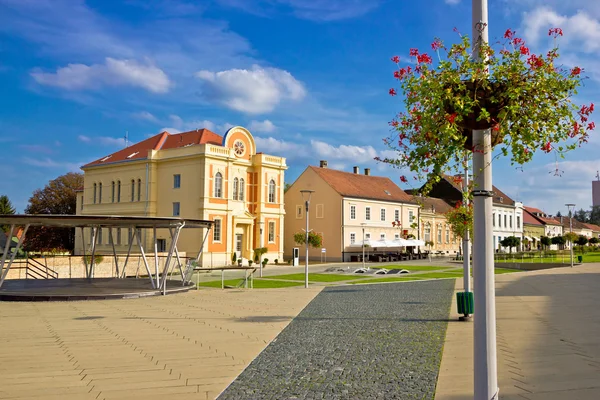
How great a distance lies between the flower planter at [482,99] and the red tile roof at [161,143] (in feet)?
141

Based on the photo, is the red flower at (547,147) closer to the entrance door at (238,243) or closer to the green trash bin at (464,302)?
the green trash bin at (464,302)

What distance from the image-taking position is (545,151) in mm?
4730

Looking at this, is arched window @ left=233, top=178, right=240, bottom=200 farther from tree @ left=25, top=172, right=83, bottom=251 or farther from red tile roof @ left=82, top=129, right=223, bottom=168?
tree @ left=25, top=172, right=83, bottom=251

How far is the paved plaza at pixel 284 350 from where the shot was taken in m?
6.68

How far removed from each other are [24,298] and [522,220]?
80.3 metres

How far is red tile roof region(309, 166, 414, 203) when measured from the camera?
5556 cm

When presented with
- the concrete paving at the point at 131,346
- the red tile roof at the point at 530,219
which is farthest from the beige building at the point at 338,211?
the red tile roof at the point at 530,219

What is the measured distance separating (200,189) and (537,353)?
36059 mm

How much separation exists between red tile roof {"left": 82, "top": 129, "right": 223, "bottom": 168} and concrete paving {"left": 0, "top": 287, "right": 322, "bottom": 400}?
3154 cm

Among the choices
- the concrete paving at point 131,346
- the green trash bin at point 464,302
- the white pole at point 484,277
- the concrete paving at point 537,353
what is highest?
the white pole at point 484,277

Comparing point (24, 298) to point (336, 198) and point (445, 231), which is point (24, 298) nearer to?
point (336, 198)

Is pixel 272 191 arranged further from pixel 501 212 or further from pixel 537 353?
pixel 501 212

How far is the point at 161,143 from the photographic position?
49688mm

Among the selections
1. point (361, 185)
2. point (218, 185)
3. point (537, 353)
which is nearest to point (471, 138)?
point (537, 353)
